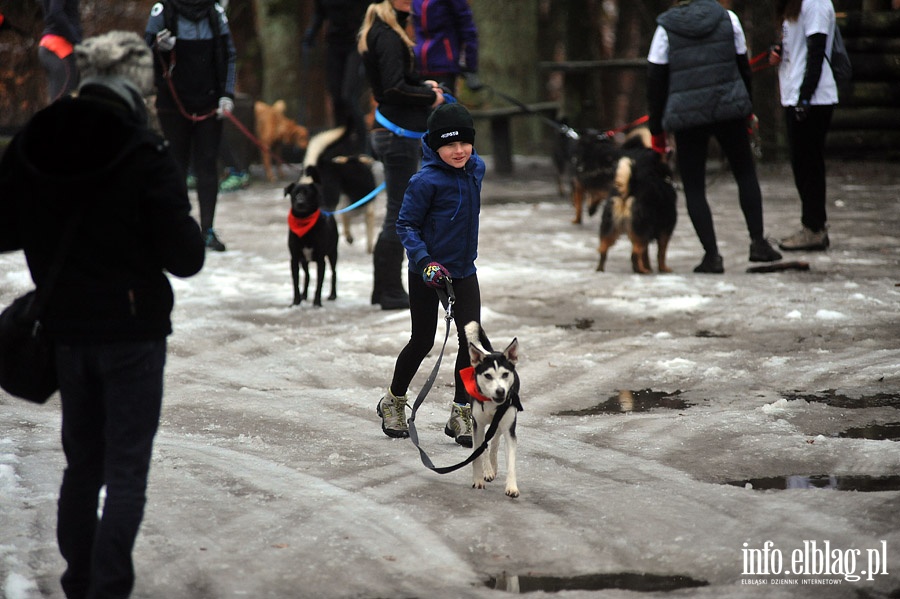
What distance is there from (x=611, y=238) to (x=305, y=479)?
5267 millimetres

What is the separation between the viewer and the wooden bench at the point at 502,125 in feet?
50.5

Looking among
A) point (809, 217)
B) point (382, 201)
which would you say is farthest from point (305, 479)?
point (382, 201)

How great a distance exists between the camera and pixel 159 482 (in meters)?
4.39

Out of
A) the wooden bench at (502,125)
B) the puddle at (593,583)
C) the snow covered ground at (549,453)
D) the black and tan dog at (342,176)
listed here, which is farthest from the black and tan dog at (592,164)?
the puddle at (593,583)

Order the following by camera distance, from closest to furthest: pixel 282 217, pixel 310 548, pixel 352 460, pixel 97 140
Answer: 1. pixel 97 140
2. pixel 310 548
3. pixel 352 460
4. pixel 282 217

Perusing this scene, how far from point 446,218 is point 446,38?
502 centimetres

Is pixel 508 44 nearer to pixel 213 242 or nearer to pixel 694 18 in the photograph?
pixel 213 242

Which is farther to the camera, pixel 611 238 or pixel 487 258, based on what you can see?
pixel 487 258

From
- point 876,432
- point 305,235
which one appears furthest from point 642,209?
point 876,432

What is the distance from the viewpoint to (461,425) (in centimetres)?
507

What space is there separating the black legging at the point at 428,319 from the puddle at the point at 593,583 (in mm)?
1426

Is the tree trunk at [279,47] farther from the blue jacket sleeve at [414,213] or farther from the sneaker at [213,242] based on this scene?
the blue jacket sleeve at [414,213]

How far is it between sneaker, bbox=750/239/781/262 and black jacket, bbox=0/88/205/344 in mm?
6790

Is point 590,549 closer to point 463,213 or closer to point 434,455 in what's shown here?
point 434,455
